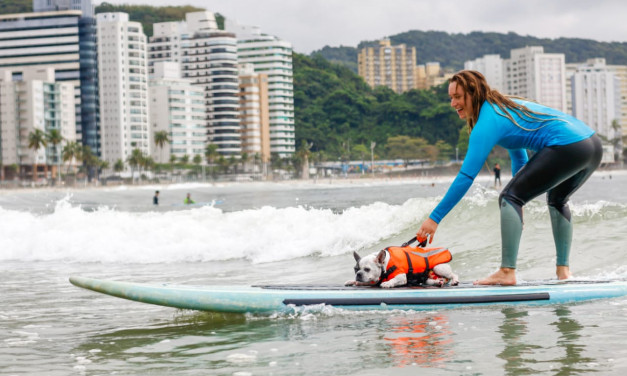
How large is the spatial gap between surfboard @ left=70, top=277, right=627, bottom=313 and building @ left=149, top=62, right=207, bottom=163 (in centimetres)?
16416

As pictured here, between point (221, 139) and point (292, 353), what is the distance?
17919cm

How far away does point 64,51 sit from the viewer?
170m

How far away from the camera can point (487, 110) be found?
7043mm

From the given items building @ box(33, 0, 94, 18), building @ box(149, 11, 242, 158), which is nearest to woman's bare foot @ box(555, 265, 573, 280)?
building @ box(149, 11, 242, 158)

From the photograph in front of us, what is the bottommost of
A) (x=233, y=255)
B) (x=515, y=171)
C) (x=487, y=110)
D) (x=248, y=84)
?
(x=233, y=255)

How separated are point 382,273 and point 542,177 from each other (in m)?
1.75

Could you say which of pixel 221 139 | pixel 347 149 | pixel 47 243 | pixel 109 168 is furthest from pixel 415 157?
pixel 47 243

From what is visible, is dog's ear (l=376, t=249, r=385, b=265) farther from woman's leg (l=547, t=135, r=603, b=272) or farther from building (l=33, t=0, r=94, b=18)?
building (l=33, t=0, r=94, b=18)

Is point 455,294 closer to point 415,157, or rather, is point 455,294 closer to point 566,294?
point 566,294

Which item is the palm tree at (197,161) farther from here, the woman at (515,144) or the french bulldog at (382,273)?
the woman at (515,144)

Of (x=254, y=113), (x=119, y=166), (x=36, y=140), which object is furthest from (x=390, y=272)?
(x=254, y=113)

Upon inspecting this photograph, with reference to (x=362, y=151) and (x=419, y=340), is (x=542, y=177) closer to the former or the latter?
(x=419, y=340)

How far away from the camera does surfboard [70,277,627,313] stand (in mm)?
7426

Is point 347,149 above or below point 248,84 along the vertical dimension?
below
